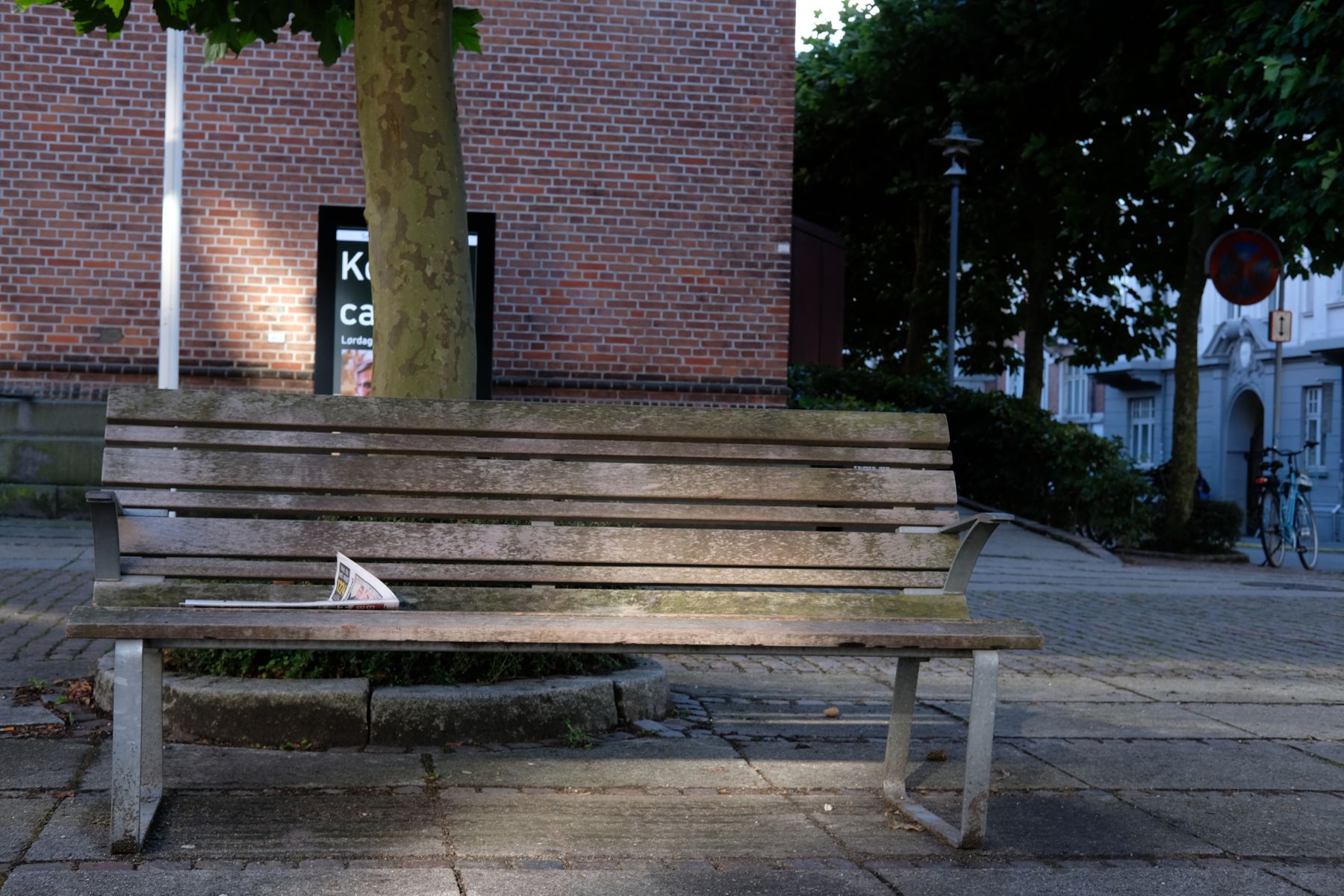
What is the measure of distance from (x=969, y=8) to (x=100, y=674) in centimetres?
1994

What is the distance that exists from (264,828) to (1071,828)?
6.71 ft

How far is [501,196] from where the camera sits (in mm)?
12609

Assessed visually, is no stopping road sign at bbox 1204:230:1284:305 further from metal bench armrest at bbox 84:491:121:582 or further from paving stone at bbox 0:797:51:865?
paving stone at bbox 0:797:51:865

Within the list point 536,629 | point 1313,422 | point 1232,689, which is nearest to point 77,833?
point 536,629

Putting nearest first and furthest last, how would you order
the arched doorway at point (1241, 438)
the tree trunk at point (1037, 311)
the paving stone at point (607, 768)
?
the paving stone at point (607, 768) → the tree trunk at point (1037, 311) → the arched doorway at point (1241, 438)

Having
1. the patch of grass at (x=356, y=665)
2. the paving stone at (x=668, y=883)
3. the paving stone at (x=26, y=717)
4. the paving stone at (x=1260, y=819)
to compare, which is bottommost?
the paving stone at (x=1260, y=819)

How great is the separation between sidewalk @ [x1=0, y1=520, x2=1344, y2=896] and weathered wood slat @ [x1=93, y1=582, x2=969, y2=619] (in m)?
0.51

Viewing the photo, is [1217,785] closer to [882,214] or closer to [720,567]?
[720,567]

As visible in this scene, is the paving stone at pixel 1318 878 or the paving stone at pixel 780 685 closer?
the paving stone at pixel 1318 878

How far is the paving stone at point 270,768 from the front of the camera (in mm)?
3770

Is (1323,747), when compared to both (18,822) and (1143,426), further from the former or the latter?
(1143,426)

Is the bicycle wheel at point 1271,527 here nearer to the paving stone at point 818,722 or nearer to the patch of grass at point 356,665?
the paving stone at point 818,722

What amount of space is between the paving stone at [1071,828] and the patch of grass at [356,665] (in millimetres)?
1426

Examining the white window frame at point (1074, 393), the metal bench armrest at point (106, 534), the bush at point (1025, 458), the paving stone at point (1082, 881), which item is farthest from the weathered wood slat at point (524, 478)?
the white window frame at point (1074, 393)
